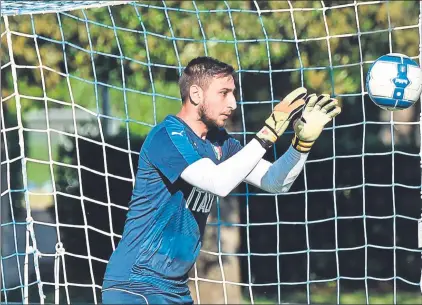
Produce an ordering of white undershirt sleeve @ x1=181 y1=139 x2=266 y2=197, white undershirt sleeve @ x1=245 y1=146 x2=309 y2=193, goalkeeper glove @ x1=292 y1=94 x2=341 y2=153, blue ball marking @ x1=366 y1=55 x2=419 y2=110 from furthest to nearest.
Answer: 1. blue ball marking @ x1=366 y1=55 x2=419 y2=110
2. white undershirt sleeve @ x1=245 y1=146 x2=309 y2=193
3. goalkeeper glove @ x1=292 y1=94 x2=341 y2=153
4. white undershirt sleeve @ x1=181 y1=139 x2=266 y2=197

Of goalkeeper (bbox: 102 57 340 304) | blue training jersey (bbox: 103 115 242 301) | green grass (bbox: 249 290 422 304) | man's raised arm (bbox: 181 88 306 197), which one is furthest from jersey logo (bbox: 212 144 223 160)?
green grass (bbox: 249 290 422 304)

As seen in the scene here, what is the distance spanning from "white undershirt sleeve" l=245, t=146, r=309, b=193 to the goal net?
3.30 metres

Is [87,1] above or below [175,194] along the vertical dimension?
above

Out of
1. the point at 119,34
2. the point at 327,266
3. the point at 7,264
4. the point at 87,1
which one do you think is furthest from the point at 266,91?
the point at 7,264

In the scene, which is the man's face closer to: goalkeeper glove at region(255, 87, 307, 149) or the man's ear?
the man's ear

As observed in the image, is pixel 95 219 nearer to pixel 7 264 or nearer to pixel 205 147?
pixel 7 264

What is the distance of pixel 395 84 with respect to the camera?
18.8ft

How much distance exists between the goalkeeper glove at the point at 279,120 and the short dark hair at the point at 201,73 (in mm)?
353

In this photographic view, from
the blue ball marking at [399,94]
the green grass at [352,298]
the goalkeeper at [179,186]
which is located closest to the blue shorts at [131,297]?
the goalkeeper at [179,186]

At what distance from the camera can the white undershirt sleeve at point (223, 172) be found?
4.91 meters

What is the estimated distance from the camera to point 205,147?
17.0ft

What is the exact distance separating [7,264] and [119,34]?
12.7 ft

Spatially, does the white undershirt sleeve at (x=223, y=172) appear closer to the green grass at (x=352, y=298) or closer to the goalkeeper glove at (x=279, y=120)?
the goalkeeper glove at (x=279, y=120)

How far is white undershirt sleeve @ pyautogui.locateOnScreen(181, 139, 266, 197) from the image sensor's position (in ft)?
16.1
